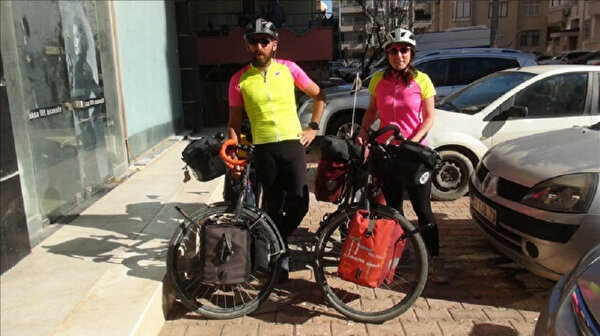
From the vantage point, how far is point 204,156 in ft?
11.6

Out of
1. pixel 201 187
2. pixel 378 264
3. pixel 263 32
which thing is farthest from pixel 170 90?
pixel 378 264

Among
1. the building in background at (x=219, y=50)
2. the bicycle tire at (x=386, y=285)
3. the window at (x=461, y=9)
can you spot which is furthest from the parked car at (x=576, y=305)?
the window at (x=461, y=9)

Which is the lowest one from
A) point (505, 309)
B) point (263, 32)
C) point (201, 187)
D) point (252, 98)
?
point (505, 309)

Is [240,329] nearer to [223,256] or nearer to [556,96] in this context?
[223,256]

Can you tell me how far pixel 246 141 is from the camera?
3.82 metres

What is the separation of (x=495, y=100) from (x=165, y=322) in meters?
4.67

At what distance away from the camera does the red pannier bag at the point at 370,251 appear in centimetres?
304

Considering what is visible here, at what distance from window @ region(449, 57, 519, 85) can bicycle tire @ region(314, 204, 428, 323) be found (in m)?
6.69

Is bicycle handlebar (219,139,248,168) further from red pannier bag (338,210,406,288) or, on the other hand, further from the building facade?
the building facade

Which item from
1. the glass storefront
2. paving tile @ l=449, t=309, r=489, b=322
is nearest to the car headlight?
paving tile @ l=449, t=309, r=489, b=322

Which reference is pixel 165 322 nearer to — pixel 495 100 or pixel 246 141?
pixel 246 141

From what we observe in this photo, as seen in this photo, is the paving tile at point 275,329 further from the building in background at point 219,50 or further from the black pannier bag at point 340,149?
the building in background at point 219,50

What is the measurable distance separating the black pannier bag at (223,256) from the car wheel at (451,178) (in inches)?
136

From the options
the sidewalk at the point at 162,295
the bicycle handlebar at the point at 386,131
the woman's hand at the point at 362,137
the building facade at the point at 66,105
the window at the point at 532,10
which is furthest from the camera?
the window at the point at 532,10
